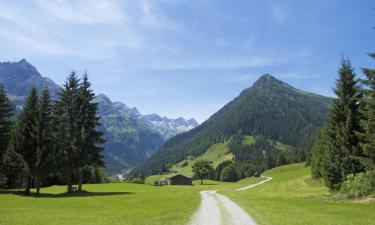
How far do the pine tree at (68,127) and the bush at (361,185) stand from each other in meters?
38.0

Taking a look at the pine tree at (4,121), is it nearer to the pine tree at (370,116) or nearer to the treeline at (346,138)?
the treeline at (346,138)

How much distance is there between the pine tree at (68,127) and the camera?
49.4 meters

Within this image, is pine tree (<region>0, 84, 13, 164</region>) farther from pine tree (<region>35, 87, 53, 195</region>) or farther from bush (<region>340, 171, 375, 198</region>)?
bush (<region>340, 171, 375, 198</region>)

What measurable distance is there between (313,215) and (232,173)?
161 metres

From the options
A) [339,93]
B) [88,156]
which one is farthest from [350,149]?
[88,156]

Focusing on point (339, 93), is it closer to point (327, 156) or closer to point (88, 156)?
point (327, 156)

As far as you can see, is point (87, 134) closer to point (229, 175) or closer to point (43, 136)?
point (43, 136)

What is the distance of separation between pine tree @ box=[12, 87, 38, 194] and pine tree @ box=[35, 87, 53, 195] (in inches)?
32.8

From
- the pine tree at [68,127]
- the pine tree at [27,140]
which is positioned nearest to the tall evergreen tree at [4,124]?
the pine tree at [27,140]

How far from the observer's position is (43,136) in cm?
4841

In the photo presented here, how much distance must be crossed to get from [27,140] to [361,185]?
45.0 metres

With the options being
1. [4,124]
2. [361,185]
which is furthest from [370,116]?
[4,124]

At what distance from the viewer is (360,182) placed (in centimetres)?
3262

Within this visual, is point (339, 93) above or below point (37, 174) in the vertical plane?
above
